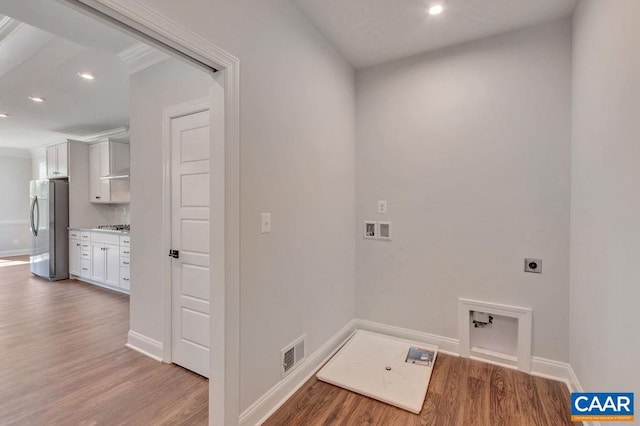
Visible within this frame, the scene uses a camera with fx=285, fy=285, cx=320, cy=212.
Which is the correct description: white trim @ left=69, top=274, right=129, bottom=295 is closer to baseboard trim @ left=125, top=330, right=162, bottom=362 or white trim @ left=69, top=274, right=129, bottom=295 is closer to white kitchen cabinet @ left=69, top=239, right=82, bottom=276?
white kitchen cabinet @ left=69, top=239, right=82, bottom=276

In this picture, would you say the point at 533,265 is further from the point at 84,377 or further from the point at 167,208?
the point at 84,377

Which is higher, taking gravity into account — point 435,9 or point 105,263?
point 435,9

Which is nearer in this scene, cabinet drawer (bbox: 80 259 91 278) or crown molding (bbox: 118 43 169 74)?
crown molding (bbox: 118 43 169 74)

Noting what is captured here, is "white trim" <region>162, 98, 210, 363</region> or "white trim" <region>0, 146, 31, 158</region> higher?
"white trim" <region>0, 146, 31, 158</region>

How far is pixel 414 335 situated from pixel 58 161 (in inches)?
265

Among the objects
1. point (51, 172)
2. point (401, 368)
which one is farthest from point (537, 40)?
point (51, 172)

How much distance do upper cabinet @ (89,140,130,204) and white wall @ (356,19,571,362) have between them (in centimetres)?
448

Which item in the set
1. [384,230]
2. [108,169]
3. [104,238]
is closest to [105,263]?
[104,238]

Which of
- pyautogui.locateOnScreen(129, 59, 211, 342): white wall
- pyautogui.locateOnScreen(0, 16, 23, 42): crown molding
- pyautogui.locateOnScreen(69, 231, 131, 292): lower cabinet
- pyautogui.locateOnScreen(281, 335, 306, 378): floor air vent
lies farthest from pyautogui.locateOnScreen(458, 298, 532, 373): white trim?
pyautogui.locateOnScreen(69, 231, 131, 292): lower cabinet

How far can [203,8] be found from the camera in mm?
1371

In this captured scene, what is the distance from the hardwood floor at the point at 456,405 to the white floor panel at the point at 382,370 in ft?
0.17

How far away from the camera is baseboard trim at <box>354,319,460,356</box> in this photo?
2512mm

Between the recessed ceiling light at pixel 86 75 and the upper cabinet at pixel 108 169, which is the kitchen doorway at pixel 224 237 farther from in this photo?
the upper cabinet at pixel 108 169

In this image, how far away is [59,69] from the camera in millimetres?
2926
